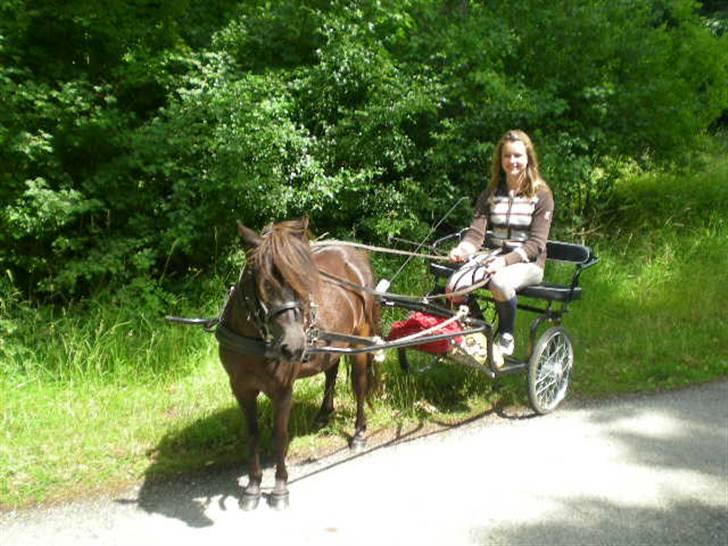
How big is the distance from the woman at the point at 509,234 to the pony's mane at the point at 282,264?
6.27 feet

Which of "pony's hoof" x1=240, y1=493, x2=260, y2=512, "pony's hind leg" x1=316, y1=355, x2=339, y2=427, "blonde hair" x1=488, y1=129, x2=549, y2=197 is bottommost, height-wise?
"pony's hoof" x1=240, y1=493, x2=260, y2=512

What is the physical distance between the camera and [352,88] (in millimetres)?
7605

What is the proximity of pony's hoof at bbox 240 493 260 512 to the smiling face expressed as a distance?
3.03 meters

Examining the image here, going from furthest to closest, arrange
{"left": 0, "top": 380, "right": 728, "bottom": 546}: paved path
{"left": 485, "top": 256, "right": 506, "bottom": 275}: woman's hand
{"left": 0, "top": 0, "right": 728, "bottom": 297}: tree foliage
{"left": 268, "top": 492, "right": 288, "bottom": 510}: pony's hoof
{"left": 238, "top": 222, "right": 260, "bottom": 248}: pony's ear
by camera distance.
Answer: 1. {"left": 0, "top": 0, "right": 728, "bottom": 297}: tree foliage
2. {"left": 485, "top": 256, "right": 506, "bottom": 275}: woman's hand
3. {"left": 268, "top": 492, "right": 288, "bottom": 510}: pony's hoof
4. {"left": 0, "top": 380, "right": 728, "bottom": 546}: paved path
5. {"left": 238, "top": 222, "right": 260, "bottom": 248}: pony's ear

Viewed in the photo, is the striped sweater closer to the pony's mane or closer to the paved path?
the paved path

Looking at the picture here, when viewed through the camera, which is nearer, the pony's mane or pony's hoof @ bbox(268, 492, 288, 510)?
the pony's mane

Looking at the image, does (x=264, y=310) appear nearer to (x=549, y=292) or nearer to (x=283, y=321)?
(x=283, y=321)

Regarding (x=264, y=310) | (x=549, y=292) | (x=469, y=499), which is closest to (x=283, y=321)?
(x=264, y=310)

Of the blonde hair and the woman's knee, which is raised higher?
the blonde hair

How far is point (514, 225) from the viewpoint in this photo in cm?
525

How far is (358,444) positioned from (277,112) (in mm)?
3791

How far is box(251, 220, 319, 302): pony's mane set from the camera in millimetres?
3336

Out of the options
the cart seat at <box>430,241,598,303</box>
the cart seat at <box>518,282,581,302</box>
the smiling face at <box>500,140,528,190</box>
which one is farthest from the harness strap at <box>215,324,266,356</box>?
the smiling face at <box>500,140,528,190</box>

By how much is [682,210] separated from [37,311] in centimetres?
917
